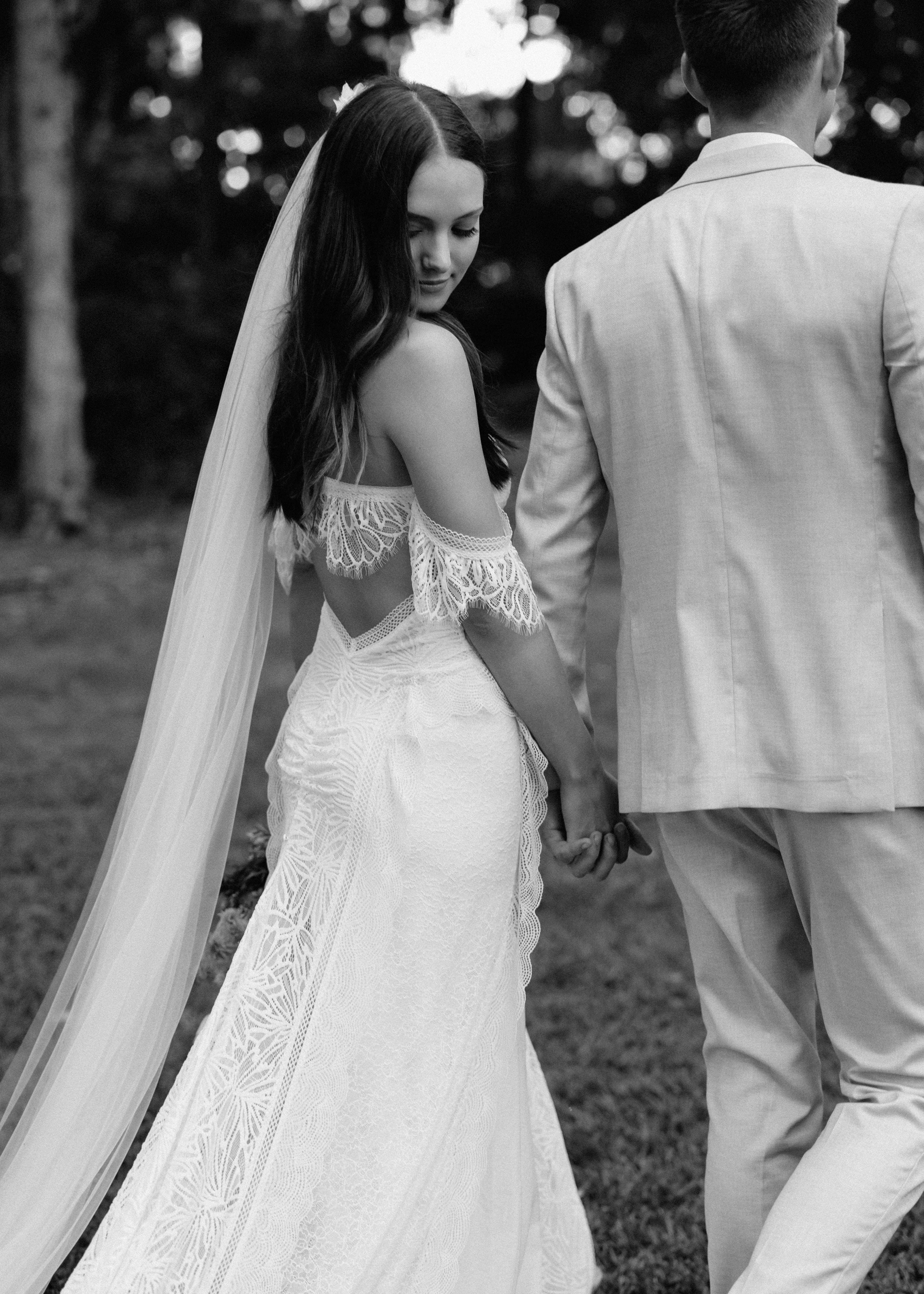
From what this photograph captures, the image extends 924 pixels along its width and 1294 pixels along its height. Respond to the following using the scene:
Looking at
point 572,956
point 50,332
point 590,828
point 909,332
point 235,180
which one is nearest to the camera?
point 909,332

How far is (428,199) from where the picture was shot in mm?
2443

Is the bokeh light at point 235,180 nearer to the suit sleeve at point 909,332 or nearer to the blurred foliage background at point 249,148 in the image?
the blurred foliage background at point 249,148

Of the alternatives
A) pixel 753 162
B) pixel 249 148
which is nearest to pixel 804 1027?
pixel 753 162

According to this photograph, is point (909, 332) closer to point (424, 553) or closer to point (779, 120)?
point (779, 120)

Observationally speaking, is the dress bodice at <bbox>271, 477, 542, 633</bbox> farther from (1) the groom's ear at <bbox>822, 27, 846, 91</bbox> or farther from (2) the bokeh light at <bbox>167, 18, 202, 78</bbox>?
(2) the bokeh light at <bbox>167, 18, 202, 78</bbox>

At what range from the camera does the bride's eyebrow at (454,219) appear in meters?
2.45

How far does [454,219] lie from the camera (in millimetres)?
2486

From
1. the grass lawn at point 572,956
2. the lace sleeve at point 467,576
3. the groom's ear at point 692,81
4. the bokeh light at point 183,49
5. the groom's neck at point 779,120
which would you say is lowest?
the grass lawn at point 572,956

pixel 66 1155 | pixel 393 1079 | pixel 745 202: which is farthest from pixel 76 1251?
pixel 745 202

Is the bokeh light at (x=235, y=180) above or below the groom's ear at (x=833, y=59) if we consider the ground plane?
above

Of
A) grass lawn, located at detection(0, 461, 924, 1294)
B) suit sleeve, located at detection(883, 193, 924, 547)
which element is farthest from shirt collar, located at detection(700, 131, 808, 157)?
grass lawn, located at detection(0, 461, 924, 1294)

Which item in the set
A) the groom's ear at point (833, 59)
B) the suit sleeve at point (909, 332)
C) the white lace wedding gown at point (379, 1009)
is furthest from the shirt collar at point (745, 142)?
the white lace wedding gown at point (379, 1009)

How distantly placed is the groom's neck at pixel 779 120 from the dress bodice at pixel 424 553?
0.74 meters

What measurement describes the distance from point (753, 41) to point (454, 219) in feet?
1.84
